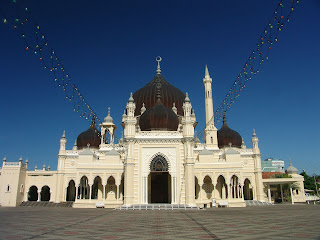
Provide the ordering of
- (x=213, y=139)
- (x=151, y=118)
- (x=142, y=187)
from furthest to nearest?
(x=213, y=139)
(x=151, y=118)
(x=142, y=187)

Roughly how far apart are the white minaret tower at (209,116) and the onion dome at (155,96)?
13.2 feet

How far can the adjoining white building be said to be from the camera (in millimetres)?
29031

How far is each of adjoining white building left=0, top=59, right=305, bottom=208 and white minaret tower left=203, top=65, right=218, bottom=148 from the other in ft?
0.44

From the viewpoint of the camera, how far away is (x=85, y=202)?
3038 centimetres

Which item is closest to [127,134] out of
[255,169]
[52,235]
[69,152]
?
[69,152]

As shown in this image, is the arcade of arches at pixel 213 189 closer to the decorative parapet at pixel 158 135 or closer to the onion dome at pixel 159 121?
the decorative parapet at pixel 158 135

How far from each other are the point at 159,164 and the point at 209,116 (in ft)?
47.8

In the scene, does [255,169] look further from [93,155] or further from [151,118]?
[93,155]

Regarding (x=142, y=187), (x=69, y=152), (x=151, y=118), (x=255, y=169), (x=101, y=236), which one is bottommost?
(x=101, y=236)

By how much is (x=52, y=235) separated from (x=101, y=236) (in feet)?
5.77

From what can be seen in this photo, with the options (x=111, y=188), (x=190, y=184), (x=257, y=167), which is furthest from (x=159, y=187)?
(x=257, y=167)

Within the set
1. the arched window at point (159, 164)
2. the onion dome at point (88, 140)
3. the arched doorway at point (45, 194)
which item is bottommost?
the arched doorway at point (45, 194)

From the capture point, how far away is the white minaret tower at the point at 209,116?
38188 millimetres

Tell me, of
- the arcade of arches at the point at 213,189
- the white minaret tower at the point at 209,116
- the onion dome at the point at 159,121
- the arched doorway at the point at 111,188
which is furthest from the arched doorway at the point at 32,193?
the white minaret tower at the point at 209,116
